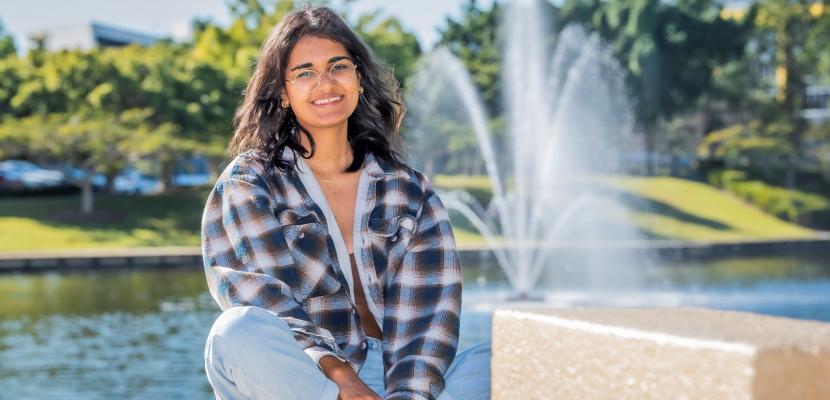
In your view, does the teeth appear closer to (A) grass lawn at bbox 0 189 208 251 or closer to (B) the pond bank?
(B) the pond bank

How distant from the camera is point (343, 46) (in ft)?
7.43

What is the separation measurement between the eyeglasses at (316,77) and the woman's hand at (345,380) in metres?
0.56

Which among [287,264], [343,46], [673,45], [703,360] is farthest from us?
[673,45]

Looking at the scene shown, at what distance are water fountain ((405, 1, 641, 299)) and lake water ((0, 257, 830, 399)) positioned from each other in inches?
115

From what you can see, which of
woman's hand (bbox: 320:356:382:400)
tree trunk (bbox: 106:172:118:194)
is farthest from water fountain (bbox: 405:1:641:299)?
woman's hand (bbox: 320:356:382:400)

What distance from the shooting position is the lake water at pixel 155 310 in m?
7.34

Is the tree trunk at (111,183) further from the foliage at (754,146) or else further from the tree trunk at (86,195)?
the foliage at (754,146)

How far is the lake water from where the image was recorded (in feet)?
24.1

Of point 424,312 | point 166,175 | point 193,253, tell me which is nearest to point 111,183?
point 166,175

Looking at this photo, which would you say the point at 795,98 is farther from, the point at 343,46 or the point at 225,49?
the point at 343,46

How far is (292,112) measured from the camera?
2342 millimetres

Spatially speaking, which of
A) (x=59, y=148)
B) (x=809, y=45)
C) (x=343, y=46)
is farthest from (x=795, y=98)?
(x=343, y=46)

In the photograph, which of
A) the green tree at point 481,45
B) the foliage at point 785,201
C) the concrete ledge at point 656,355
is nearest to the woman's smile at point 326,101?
the concrete ledge at point 656,355

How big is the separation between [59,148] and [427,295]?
64.8 ft
